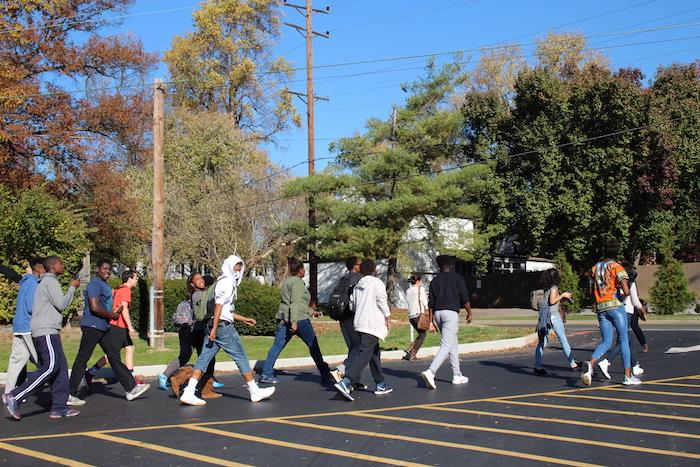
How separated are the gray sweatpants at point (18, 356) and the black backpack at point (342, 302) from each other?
3.72m

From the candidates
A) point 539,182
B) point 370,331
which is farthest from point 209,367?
point 539,182

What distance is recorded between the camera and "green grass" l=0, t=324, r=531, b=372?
595 inches

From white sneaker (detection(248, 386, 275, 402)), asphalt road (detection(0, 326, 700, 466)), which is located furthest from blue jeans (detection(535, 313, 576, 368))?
white sneaker (detection(248, 386, 275, 402))

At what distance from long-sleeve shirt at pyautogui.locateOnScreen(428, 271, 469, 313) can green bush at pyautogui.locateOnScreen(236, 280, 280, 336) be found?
446 inches

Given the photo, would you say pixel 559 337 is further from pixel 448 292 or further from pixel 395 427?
pixel 395 427

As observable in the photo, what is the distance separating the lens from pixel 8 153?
23969mm

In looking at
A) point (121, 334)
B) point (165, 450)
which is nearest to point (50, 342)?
point (121, 334)

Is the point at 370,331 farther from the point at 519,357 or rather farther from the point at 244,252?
the point at 244,252

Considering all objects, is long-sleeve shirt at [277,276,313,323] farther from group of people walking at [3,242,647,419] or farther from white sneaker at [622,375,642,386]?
white sneaker at [622,375,642,386]

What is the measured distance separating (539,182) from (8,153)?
23.8m

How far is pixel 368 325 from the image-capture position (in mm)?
10016

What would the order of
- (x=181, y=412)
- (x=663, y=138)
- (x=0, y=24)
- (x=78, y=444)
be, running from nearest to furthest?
(x=78, y=444) < (x=181, y=412) < (x=0, y=24) < (x=663, y=138)

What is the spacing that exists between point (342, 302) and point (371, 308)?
0.61 metres

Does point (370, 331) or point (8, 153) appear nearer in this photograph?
point (370, 331)
